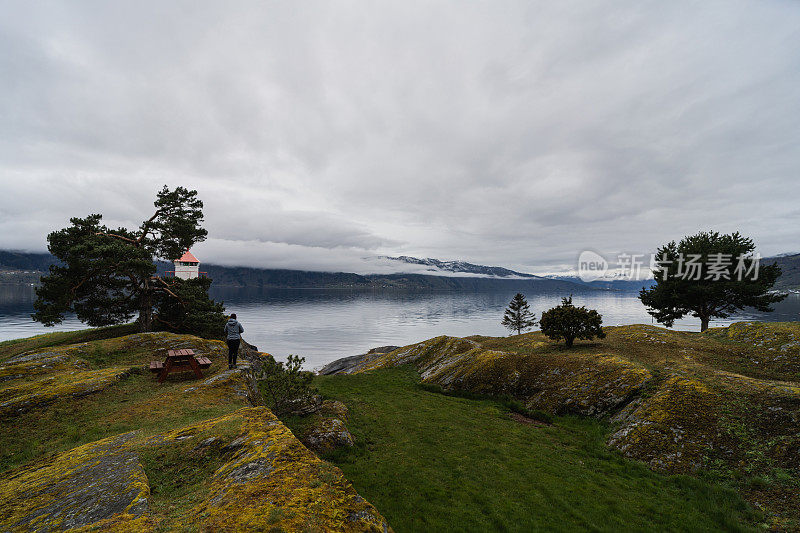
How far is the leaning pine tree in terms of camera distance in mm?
23250

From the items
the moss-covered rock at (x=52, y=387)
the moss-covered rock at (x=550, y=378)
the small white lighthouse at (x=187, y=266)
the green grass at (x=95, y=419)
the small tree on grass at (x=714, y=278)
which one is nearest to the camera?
the green grass at (x=95, y=419)

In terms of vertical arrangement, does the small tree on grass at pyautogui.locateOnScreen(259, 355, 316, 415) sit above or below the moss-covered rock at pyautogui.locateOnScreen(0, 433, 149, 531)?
below

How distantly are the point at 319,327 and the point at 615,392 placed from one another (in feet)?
409

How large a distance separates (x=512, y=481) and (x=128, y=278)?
3530 centimetres

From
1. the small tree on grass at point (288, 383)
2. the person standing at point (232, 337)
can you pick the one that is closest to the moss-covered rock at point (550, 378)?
the small tree on grass at point (288, 383)

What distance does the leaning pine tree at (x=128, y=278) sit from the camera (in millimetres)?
23250

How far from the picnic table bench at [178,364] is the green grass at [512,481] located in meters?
5.99

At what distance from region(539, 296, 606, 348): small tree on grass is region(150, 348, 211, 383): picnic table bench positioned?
24282 millimetres

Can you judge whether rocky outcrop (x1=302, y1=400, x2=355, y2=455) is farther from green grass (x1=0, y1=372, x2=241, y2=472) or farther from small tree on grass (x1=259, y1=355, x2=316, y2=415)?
green grass (x1=0, y1=372, x2=241, y2=472)

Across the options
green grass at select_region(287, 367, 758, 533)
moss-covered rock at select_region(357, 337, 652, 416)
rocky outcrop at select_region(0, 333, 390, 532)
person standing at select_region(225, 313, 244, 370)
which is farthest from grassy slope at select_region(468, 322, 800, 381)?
person standing at select_region(225, 313, 244, 370)

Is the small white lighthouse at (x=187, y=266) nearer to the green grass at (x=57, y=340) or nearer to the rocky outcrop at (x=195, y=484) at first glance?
the green grass at (x=57, y=340)

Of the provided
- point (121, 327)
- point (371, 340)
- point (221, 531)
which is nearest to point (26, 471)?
point (221, 531)

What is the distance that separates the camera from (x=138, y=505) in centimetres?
509

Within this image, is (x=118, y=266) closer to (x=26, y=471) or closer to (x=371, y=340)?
(x=26, y=471)
